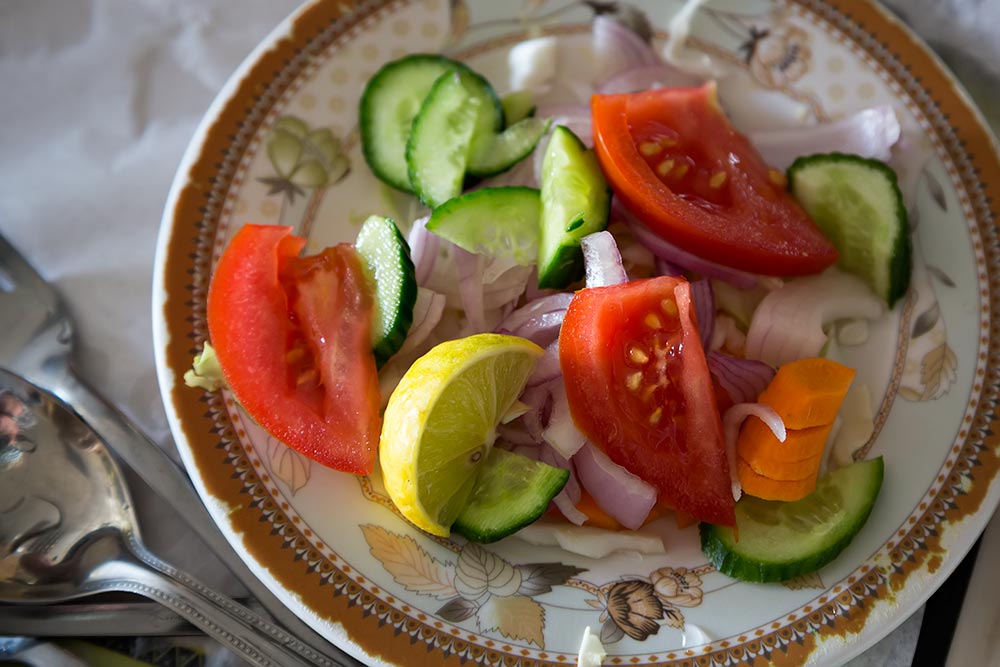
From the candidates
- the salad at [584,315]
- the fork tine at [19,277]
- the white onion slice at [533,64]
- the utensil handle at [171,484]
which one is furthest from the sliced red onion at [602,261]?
the fork tine at [19,277]

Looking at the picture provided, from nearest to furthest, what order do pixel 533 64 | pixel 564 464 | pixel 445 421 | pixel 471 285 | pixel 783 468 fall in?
pixel 445 421, pixel 783 468, pixel 564 464, pixel 471 285, pixel 533 64

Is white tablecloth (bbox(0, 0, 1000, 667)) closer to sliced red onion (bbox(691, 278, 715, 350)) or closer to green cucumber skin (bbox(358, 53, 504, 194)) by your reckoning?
green cucumber skin (bbox(358, 53, 504, 194))

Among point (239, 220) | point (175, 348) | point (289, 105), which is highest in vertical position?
point (289, 105)

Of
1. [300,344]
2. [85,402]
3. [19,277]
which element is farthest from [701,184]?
[19,277]

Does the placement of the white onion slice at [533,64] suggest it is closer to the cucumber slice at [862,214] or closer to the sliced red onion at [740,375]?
the cucumber slice at [862,214]

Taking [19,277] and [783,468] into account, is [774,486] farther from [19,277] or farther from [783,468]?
[19,277]

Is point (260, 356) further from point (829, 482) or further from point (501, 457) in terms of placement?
point (829, 482)

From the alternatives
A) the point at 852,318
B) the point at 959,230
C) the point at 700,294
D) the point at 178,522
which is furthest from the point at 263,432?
the point at 959,230
